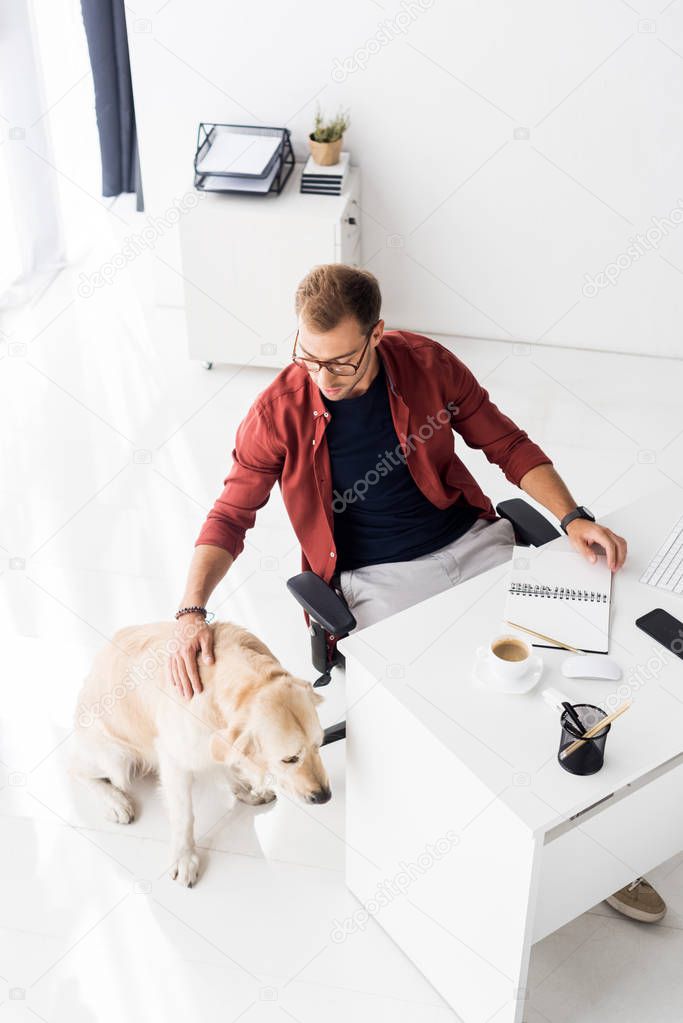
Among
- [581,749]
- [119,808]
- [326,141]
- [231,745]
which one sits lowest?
[119,808]

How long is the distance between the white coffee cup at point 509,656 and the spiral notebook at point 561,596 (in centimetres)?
7

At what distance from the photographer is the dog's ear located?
1885mm

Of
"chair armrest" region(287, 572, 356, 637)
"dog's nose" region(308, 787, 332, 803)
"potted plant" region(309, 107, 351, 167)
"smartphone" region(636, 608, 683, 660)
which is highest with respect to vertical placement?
"potted plant" region(309, 107, 351, 167)

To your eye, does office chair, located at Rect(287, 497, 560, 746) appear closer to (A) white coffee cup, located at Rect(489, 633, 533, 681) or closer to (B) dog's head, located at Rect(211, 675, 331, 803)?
(B) dog's head, located at Rect(211, 675, 331, 803)

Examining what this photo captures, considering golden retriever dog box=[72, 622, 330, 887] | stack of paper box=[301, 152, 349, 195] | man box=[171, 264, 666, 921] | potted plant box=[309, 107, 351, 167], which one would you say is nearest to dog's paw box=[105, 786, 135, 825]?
golden retriever dog box=[72, 622, 330, 887]

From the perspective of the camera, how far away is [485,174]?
3789mm

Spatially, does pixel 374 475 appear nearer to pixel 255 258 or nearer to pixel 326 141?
pixel 255 258

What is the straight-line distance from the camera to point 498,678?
5.91 feet

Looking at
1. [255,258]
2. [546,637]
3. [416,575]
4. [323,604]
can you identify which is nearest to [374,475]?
[416,575]

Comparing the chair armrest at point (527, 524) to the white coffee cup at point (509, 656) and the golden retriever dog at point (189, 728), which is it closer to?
the white coffee cup at point (509, 656)

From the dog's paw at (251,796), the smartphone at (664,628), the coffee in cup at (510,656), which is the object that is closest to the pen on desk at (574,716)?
the coffee in cup at (510,656)

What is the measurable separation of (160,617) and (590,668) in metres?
1.52

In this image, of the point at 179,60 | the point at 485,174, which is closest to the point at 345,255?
the point at 485,174

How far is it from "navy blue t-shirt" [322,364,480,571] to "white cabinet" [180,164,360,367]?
1451 mm
